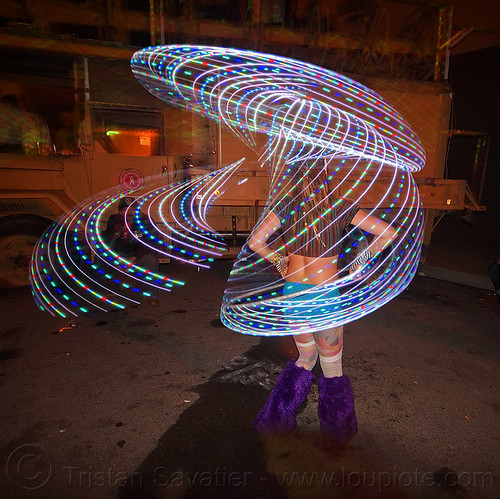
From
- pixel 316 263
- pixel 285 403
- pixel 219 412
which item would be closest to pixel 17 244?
pixel 219 412

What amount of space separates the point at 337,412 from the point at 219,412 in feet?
3.34

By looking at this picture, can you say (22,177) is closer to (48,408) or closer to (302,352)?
(48,408)

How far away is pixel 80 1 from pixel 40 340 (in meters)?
6.38

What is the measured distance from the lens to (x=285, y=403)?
2734 mm

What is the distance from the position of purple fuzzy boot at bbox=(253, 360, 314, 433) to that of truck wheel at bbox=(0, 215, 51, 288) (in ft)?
16.8

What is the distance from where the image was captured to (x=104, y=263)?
21.1ft

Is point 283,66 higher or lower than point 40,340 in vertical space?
higher

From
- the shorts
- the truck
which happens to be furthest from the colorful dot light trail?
the truck

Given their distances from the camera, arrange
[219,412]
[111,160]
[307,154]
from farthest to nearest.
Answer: [111,160] → [219,412] → [307,154]

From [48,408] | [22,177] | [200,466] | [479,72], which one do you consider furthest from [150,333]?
[479,72]

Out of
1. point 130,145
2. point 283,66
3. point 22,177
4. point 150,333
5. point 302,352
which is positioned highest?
point 283,66

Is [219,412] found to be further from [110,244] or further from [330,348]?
[110,244]

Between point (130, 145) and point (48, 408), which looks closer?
point (48, 408)

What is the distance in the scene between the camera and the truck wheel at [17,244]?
5.75 m
